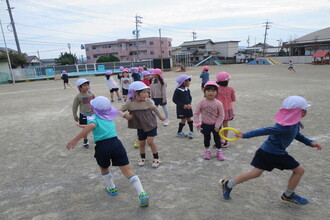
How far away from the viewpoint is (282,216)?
2549 millimetres

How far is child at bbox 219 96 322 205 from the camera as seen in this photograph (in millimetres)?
2357

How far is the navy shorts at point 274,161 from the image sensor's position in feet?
8.36

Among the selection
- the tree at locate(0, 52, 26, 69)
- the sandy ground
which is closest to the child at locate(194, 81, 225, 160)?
the sandy ground

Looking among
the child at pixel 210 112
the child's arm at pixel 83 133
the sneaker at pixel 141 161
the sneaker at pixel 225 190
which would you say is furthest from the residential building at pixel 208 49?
the child's arm at pixel 83 133

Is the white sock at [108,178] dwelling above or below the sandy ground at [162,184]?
above

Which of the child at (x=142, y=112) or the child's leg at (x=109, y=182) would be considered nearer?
the child's leg at (x=109, y=182)

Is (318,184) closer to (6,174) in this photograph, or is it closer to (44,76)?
(6,174)

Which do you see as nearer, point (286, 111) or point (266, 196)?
point (286, 111)

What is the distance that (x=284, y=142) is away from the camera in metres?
2.51

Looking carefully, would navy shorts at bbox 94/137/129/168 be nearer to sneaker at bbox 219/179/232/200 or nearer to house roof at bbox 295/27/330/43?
sneaker at bbox 219/179/232/200

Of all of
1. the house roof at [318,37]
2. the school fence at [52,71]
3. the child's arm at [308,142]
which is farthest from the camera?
the house roof at [318,37]

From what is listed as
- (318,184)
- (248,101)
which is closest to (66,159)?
(318,184)

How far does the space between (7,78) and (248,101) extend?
2995 cm

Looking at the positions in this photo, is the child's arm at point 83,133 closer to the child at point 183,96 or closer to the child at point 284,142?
the child at point 284,142
